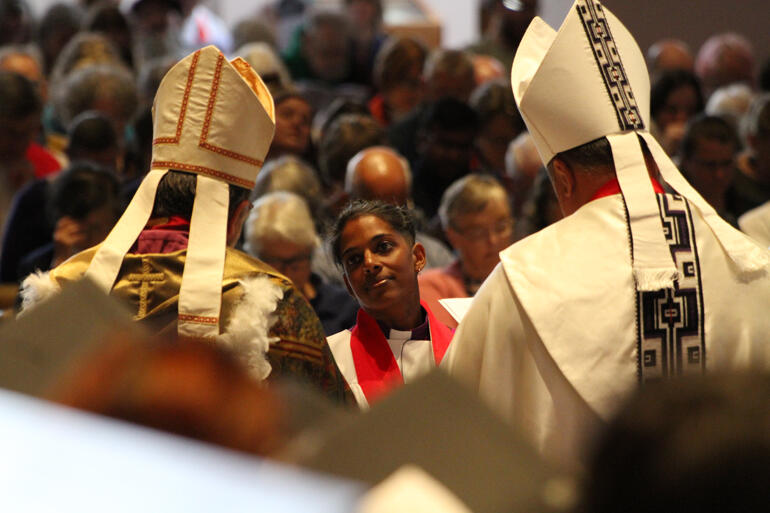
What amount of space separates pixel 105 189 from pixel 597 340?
2.43m

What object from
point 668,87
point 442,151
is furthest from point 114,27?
point 668,87

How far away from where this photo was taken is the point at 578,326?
3143 millimetres

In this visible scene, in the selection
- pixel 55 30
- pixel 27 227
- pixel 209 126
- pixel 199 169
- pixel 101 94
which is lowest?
pixel 27 227

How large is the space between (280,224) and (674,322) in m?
1.93

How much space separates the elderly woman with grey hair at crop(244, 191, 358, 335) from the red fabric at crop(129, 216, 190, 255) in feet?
3.98

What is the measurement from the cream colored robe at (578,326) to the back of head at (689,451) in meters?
2.00

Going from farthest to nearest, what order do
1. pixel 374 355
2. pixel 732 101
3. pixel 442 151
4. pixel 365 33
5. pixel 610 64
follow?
pixel 365 33, pixel 732 101, pixel 442 151, pixel 374 355, pixel 610 64

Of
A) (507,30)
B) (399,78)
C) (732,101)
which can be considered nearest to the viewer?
(399,78)

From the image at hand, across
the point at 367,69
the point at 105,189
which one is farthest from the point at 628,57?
the point at 367,69

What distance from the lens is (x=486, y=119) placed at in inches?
273

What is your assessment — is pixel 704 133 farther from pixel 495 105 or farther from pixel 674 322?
pixel 674 322

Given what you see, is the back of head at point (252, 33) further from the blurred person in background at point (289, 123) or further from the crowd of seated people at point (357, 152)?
the blurred person in background at point (289, 123)

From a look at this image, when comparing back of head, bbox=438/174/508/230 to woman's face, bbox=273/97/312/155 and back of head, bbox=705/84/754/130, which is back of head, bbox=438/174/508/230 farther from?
back of head, bbox=705/84/754/130

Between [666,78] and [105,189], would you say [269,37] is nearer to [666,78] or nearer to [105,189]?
[666,78]
